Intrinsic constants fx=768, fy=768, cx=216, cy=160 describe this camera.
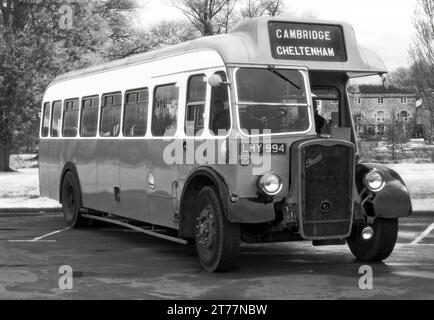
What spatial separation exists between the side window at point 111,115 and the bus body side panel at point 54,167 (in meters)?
2.45

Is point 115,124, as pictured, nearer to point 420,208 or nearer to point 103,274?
point 103,274

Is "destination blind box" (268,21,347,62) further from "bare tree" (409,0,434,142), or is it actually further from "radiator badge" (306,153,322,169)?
"bare tree" (409,0,434,142)

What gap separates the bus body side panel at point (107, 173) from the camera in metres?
12.2

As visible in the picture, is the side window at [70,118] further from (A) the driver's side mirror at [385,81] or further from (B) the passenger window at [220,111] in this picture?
(A) the driver's side mirror at [385,81]

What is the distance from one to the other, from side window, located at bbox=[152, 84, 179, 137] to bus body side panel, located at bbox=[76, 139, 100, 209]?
8.97ft

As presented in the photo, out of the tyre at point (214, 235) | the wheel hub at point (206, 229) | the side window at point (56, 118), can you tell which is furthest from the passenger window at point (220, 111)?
the side window at point (56, 118)

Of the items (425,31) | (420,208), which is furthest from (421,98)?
(420,208)

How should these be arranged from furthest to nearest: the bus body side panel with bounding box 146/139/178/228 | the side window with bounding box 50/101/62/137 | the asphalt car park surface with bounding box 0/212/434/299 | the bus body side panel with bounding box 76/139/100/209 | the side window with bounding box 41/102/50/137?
the side window with bounding box 41/102/50/137
the side window with bounding box 50/101/62/137
the bus body side panel with bounding box 76/139/100/209
the bus body side panel with bounding box 146/139/178/228
the asphalt car park surface with bounding box 0/212/434/299

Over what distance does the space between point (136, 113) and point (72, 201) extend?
142 inches

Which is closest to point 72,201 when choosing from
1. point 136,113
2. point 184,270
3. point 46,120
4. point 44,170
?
point 44,170

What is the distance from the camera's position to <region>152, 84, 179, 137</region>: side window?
10.1m

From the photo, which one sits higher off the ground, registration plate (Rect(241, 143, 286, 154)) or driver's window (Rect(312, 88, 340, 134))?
driver's window (Rect(312, 88, 340, 134))

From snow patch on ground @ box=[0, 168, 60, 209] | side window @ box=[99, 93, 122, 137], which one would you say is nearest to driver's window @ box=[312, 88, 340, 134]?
side window @ box=[99, 93, 122, 137]

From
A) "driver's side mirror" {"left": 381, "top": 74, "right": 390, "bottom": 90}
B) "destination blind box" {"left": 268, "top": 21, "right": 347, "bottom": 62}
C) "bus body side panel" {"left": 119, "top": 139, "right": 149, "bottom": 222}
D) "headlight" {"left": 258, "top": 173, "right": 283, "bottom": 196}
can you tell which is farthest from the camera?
"bus body side panel" {"left": 119, "top": 139, "right": 149, "bottom": 222}
